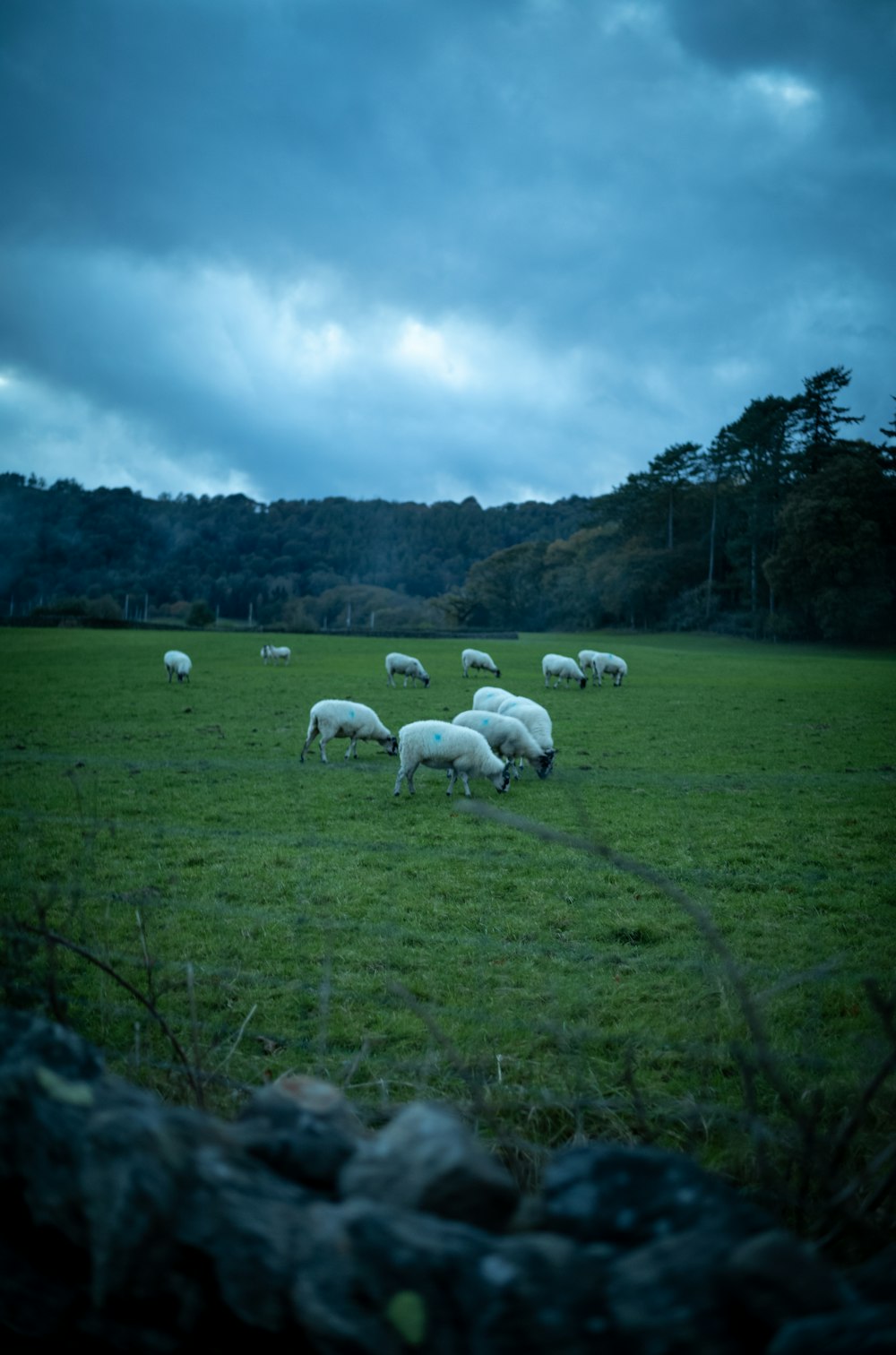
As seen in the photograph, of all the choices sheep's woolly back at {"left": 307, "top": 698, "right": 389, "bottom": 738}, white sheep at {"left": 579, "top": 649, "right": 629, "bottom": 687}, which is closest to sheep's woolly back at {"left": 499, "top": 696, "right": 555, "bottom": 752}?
sheep's woolly back at {"left": 307, "top": 698, "right": 389, "bottom": 738}

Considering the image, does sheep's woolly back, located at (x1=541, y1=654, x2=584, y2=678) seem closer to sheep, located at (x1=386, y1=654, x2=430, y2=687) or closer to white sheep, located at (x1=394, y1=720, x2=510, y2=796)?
sheep, located at (x1=386, y1=654, x2=430, y2=687)

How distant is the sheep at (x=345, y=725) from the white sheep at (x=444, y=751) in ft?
10.5

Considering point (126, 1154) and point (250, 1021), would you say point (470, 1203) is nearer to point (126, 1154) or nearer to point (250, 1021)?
point (126, 1154)

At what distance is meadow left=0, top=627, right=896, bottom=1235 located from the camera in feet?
11.9

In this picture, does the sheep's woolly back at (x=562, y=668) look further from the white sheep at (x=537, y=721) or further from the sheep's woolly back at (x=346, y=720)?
the sheep's woolly back at (x=346, y=720)

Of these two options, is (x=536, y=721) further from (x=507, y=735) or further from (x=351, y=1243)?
(x=351, y=1243)

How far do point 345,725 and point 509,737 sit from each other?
3657 millimetres

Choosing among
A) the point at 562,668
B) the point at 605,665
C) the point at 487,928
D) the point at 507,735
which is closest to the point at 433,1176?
the point at 487,928

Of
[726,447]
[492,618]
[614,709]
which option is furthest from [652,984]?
[492,618]

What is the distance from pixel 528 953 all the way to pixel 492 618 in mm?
104639

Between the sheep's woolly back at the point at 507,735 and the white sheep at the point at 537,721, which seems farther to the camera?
the white sheep at the point at 537,721

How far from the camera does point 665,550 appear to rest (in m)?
86.9

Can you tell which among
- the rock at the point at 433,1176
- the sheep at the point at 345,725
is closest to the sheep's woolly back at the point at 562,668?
the sheep at the point at 345,725

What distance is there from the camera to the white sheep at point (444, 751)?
40.5 ft
